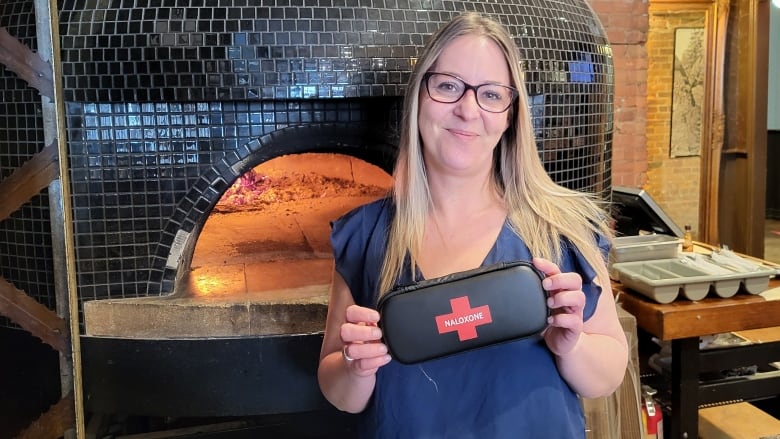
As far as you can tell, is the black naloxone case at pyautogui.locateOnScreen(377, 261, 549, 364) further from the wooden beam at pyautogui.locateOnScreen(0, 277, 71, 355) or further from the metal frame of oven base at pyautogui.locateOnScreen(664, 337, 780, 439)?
the metal frame of oven base at pyautogui.locateOnScreen(664, 337, 780, 439)

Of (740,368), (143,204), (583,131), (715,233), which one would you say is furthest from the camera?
(715,233)

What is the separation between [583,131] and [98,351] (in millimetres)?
1285

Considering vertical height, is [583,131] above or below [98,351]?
above

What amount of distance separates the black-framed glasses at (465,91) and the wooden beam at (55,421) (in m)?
1.17

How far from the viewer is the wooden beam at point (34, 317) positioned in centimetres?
161

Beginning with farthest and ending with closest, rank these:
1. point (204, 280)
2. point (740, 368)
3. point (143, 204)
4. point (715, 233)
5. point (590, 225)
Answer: point (715, 233), point (740, 368), point (204, 280), point (143, 204), point (590, 225)

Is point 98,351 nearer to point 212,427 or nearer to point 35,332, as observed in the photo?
point 35,332

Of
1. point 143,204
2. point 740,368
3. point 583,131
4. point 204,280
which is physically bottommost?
point 740,368

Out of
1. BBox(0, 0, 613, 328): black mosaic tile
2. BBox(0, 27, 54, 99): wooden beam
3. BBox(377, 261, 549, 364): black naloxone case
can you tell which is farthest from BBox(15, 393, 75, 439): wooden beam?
BBox(377, 261, 549, 364): black naloxone case

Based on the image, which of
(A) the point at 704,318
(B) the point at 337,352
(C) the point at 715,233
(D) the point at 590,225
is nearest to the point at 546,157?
(A) the point at 704,318

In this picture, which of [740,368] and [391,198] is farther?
[740,368]

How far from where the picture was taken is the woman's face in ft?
3.14

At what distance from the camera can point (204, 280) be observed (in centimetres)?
175

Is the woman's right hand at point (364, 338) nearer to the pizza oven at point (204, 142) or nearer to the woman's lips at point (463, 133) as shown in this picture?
the woman's lips at point (463, 133)
